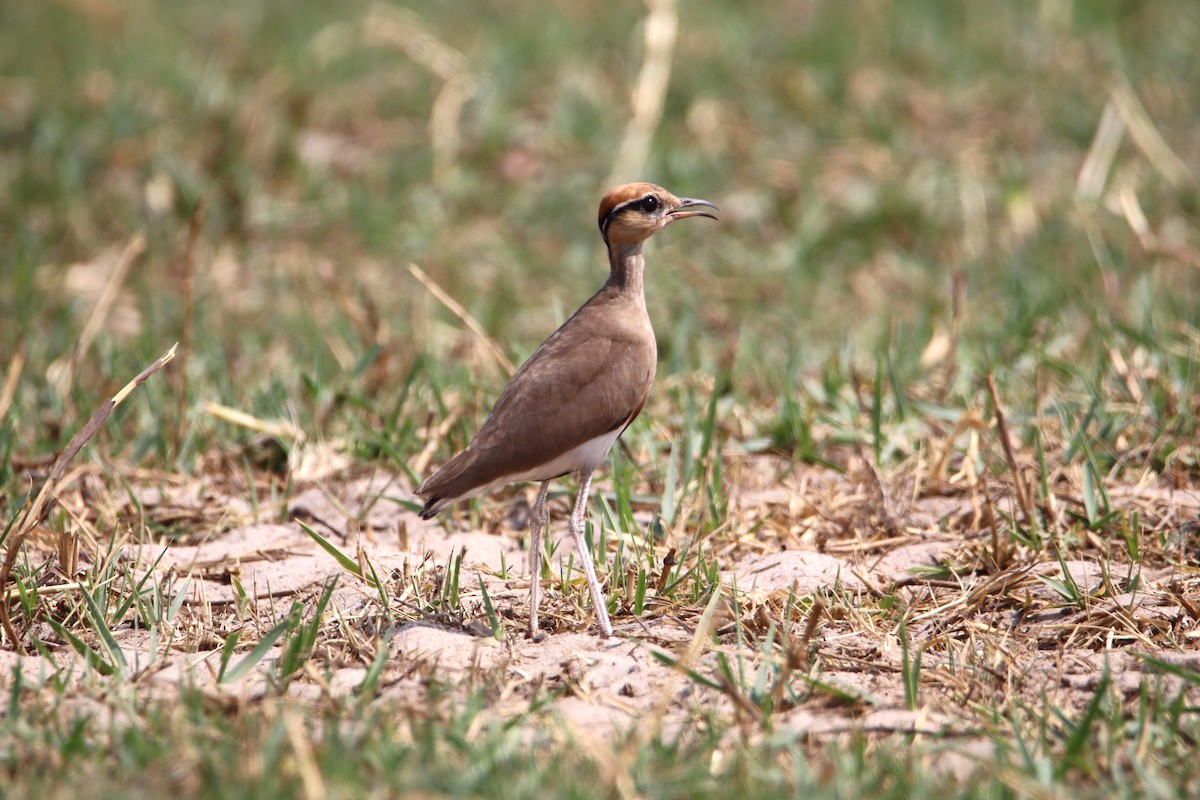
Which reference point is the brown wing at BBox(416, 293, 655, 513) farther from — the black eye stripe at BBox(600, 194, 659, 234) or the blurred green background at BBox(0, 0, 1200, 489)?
the blurred green background at BBox(0, 0, 1200, 489)

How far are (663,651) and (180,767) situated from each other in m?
1.30

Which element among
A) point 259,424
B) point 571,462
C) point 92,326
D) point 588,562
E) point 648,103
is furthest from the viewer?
point 648,103

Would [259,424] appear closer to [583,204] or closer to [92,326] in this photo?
[92,326]

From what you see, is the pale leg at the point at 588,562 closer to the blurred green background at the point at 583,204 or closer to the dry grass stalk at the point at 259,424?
the blurred green background at the point at 583,204

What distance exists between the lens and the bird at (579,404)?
12.3ft

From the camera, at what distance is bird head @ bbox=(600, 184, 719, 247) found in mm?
4137

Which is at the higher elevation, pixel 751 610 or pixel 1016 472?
pixel 1016 472

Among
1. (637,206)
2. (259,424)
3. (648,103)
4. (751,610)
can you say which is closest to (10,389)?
(259,424)

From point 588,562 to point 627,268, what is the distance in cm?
97

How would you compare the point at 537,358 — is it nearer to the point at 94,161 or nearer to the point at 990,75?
the point at 94,161

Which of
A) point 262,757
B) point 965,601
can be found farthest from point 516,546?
point 262,757

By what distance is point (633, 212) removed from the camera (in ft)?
13.6

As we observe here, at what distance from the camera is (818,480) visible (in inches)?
189

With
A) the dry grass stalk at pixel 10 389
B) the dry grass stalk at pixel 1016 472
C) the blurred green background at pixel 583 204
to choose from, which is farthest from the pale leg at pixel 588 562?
the dry grass stalk at pixel 10 389
